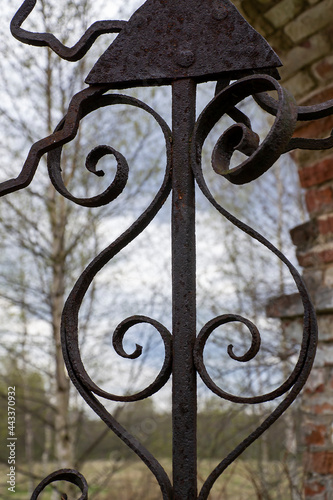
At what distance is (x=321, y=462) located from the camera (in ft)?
7.57

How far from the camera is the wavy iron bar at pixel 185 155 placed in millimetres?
800

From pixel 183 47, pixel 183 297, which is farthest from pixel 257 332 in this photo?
pixel 183 47

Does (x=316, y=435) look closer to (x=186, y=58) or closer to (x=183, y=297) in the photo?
(x=183, y=297)

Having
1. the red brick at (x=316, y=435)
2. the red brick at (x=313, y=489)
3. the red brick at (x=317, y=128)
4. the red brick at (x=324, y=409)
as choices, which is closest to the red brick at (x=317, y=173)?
the red brick at (x=317, y=128)

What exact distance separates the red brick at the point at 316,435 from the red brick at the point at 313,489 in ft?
0.57

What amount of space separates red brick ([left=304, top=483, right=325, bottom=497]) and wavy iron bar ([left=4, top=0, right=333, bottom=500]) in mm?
1728

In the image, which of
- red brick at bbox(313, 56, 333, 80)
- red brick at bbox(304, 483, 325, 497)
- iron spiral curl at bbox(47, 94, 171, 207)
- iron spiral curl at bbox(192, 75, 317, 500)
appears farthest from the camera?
red brick at bbox(313, 56, 333, 80)

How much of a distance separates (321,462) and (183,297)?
1.83 m

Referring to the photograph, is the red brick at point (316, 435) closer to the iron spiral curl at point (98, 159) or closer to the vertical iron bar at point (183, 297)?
the vertical iron bar at point (183, 297)

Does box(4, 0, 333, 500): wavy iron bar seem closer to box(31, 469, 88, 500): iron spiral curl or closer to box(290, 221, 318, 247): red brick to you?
box(31, 469, 88, 500): iron spiral curl

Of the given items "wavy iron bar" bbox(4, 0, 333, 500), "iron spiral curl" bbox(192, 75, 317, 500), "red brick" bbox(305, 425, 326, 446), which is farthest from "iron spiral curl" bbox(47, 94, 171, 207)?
"red brick" bbox(305, 425, 326, 446)

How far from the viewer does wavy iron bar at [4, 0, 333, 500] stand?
800mm

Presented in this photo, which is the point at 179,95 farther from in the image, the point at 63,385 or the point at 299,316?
the point at 63,385

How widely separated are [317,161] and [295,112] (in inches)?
69.2
